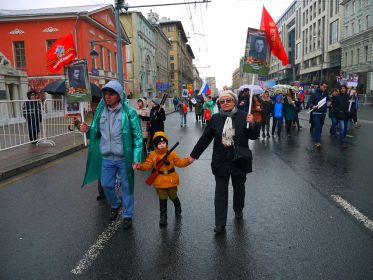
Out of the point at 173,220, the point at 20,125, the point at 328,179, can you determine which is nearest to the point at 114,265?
the point at 173,220

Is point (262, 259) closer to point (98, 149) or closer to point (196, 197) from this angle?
point (196, 197)

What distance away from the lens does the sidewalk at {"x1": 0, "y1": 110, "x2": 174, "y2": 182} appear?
780cm

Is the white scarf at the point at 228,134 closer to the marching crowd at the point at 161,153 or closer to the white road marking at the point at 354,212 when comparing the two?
the marching crowd at the point at 161,153

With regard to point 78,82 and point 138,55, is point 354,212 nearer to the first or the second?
point 78,82

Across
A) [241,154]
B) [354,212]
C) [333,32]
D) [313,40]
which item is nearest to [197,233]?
[241,154]

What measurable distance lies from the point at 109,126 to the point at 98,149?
58cm

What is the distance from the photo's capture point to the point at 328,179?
663 cm

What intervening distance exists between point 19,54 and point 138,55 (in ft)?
72.8

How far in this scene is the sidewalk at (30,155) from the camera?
780 centimetres

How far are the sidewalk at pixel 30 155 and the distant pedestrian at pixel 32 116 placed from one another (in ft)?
1.22

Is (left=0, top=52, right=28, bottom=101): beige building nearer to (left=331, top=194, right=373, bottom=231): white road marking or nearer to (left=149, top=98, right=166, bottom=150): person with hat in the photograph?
(left=149, top=98, right=166, bottom=150): person with hat

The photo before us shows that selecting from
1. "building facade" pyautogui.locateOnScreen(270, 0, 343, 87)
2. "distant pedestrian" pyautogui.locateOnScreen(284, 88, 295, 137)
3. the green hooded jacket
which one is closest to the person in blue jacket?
"distant pedestrian" pyautogui.locateOnScreen(284, 88, 295, 137)

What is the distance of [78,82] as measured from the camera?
946 centimetres

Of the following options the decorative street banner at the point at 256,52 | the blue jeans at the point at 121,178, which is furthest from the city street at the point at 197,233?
the decorative street banner at the point at 256,52
